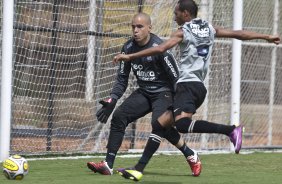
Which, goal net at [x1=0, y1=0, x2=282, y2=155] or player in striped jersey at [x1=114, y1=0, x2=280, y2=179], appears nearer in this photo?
player in striped jersey at [x1=114, y1=0, x2=280, y2=179]

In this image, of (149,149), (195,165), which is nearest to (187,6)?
(149,149)

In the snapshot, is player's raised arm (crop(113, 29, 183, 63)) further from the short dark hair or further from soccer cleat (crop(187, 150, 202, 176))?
soccer cleat (crop(187, 150, 202, 176))

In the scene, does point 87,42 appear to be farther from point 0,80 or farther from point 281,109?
point 281,109

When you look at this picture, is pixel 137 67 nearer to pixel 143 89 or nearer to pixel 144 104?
pixel 143 89

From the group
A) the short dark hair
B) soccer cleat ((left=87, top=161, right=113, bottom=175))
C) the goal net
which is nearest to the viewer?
the short dark hair

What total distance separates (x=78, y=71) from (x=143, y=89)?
328 cm

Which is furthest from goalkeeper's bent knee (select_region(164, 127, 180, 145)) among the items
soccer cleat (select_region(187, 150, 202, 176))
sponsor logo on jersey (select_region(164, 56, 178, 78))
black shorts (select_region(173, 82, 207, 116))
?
black shorts (select_region(173, 82, 207, 116))

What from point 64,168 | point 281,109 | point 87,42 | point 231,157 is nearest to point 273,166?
point 231,157

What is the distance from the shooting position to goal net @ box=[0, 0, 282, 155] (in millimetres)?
12234

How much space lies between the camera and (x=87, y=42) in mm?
12992

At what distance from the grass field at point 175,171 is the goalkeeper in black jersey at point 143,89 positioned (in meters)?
0.38

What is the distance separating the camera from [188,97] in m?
8.66

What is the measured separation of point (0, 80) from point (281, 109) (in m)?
6.27

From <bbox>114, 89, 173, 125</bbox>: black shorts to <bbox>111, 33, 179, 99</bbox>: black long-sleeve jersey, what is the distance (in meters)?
0.07
